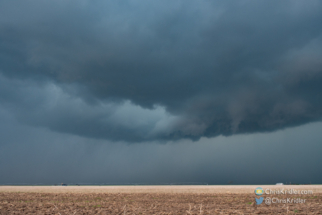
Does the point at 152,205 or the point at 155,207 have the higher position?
the point at 155,207

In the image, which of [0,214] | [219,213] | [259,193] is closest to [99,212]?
[0,214]

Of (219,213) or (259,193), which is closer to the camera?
(219,213)

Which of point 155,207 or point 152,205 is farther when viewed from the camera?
point 152,205

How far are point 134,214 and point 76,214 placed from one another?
7038 millimetres

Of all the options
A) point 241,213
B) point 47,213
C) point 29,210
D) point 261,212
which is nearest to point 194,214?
point 241,213

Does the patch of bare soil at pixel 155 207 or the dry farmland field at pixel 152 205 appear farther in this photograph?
the dry farmland field at pixel 152 205

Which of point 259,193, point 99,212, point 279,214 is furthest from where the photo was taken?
point 259,193

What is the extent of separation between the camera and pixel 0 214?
26.9 meters

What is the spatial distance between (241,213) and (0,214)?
28380 millimetres

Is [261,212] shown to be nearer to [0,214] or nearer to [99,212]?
[99,212]

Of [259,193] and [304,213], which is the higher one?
[304,213]

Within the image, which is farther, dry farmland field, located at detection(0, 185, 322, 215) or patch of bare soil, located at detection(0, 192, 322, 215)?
dry farmland field, located at detection(0, 185, 322, 215)

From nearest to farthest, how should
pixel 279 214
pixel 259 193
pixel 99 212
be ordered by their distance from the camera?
1. pixel 279 214
2. pixel 99 212
3. pixel 259 193

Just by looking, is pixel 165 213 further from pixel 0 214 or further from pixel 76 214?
pixel 0 214
